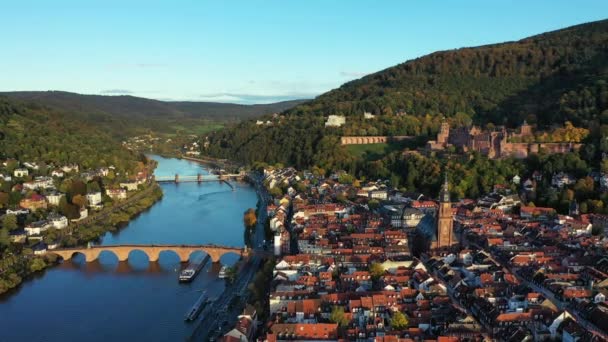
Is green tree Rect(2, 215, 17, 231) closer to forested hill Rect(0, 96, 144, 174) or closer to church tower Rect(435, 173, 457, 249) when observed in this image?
forested hill Rect(0, 96, 144, 174)

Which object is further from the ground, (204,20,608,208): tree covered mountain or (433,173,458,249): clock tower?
(204,20,608,208): tree covered mountain

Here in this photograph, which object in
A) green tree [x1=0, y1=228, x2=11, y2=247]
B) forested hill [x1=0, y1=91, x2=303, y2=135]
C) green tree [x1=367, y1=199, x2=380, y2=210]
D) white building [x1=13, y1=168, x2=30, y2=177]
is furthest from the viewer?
forested hill [x1=0, y1=91, x2=303, y2=135]

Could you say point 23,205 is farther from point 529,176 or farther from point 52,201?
point 529,176

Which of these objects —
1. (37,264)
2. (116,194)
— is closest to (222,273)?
(37,264)

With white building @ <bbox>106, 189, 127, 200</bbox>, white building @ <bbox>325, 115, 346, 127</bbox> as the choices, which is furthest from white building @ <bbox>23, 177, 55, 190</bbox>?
white building @ <bbox>325, 115, 346, 127</bbox>

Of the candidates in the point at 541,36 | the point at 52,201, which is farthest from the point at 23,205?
the point at 541,36

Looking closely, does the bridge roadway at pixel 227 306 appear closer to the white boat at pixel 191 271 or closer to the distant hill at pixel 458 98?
the white boat at pixel 191 271
